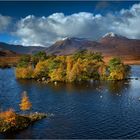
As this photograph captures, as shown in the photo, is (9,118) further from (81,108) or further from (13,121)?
(81,108)

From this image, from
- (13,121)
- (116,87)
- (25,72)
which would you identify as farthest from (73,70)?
(13,121)

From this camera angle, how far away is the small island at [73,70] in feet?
431

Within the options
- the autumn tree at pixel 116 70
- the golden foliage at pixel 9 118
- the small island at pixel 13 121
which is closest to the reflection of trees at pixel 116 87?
the autumn tree at pixel 116 70

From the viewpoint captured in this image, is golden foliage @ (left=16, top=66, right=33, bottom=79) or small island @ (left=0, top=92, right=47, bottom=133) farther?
golden foliage @ (left=16, top=66, right=33, bottom=79)

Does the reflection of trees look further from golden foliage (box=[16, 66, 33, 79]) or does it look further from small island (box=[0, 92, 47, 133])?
small island (box=[0, 92, 47, 133])

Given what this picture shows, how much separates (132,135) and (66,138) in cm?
1153

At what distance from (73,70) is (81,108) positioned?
5309 centimetres

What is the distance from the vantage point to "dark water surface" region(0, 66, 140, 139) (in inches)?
2292

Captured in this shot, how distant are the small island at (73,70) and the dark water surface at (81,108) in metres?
11.8

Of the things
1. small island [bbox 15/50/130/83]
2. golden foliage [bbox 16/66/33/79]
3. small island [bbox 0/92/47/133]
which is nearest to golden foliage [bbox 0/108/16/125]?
small island [bbox 0/92/47/133]

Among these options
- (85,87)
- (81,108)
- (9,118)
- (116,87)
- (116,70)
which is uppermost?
(116,70)

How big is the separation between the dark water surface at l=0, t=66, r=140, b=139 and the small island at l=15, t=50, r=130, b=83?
38.8 feet

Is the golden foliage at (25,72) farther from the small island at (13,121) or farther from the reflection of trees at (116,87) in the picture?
the small island at (13,121)

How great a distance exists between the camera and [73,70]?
130 m
